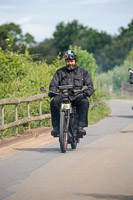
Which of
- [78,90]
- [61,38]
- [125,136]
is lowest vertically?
[125,136]

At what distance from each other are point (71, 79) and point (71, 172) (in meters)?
3.25

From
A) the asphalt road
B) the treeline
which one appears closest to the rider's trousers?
the asphalt road

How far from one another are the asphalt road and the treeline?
3330 inches

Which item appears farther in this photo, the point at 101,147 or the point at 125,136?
the point at 125,136

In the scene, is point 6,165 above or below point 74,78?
below

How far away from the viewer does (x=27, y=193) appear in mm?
7113

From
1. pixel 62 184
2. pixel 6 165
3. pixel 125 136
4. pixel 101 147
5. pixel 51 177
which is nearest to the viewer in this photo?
pixel 62 184

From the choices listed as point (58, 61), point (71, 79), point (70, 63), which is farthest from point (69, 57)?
point (58, 61)

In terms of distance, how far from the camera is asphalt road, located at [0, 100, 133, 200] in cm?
702

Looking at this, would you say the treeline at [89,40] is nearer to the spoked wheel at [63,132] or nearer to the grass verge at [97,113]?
the grass verge at [97,113]

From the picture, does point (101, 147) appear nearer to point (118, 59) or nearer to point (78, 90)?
point (78, 90)

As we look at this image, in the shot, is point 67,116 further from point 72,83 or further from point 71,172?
point 71,172

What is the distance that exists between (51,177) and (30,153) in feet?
11.0

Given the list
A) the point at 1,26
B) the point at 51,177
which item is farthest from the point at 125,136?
the point at 1,26
